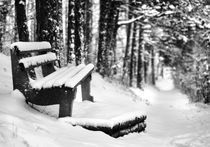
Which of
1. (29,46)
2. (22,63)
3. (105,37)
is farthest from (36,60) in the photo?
(105,37)

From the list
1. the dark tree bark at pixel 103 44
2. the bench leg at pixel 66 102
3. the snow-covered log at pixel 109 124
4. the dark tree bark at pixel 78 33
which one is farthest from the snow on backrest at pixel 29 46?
the dark tree bark at pixel 103 44

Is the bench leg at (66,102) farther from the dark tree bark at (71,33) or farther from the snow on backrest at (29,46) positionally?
the dark tree bark at (71,33)

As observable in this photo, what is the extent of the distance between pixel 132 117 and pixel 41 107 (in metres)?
1.84

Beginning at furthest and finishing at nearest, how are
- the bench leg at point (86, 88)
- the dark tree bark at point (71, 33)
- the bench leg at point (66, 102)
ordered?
the dark tree bark at point (71, 33)
the bench leg at point (86, 88)
the bench leg at point (66, 102)

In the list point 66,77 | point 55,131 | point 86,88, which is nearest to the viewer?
point 55,131

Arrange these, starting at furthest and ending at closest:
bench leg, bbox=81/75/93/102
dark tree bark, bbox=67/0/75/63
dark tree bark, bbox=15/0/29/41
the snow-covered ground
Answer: dark tree bark, bbox=67/0/75/63 → dark tree bark, bbox=15/0/29/41 → bench leg, bbox=81/75/93/102 → the snow-covered ground

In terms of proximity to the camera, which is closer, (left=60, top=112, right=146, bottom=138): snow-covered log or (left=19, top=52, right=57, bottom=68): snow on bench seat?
(left=60, top=112, right=146, bottom=138): snow-covered log

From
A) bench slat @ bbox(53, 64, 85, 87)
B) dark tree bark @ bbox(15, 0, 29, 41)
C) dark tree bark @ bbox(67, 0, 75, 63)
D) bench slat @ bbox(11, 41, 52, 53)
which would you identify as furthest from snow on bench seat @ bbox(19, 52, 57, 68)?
dark tree bark @ bbox(67, 0, 75, 63)

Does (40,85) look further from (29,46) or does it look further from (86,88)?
(86,88)

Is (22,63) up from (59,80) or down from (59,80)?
up

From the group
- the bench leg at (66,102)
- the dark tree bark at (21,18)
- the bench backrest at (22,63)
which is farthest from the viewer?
the dark tree bark at (21,18)

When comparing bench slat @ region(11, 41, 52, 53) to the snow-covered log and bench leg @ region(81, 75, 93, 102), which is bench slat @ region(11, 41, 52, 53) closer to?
bench leg @ region(81, 75, 93, 102)

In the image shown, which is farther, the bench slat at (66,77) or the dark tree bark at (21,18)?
the dark tree bark at (21,18)

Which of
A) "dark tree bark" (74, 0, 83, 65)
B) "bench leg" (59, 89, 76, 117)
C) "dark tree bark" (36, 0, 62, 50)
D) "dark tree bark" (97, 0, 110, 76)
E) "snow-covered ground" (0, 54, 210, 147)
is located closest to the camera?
"snow-covered ground" (0, 54, 210, 147)
